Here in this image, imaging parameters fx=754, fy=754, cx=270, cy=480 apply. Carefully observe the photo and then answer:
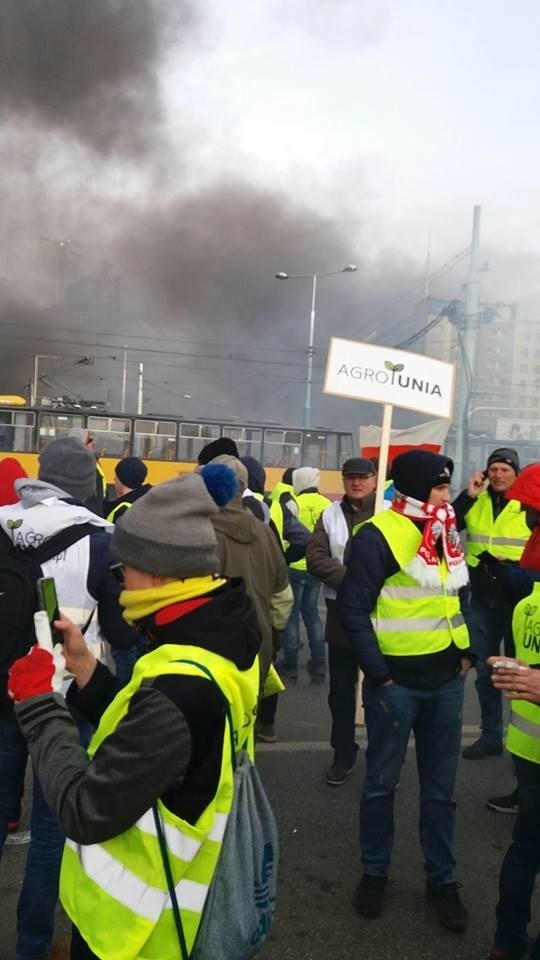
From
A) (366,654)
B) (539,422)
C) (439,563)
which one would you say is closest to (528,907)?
(366,654)

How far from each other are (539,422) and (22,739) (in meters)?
51.9

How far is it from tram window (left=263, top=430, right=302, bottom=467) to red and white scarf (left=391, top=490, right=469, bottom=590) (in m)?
14.9

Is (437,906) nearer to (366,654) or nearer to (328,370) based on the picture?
(366,654)

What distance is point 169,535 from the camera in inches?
60.8

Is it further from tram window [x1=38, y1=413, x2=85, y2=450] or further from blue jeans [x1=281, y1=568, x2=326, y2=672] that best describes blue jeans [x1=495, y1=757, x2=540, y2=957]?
tram window [x1=38, y1=413, x2=85, y2=450]

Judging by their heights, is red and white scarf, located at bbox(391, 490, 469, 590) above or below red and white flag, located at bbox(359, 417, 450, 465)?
below

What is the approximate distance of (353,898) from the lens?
2.91m

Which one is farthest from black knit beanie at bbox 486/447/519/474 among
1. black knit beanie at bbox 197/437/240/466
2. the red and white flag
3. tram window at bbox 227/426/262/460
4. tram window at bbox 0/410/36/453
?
tram window at bbox 0/410/36/453

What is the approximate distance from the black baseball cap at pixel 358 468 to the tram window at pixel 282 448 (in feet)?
43.5

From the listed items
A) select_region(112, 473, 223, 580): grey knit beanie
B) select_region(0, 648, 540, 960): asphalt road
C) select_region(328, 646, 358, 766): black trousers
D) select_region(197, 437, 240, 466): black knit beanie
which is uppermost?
select_region(197, 437, 240, 466): black knit beanie

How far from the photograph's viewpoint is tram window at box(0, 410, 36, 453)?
16.2 m

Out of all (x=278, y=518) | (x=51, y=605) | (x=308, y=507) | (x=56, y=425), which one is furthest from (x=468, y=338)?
(x=51, y=605)

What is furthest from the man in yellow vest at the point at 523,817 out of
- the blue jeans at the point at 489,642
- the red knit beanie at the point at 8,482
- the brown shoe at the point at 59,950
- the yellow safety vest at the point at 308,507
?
the yellow safety vest at the point at 308,507

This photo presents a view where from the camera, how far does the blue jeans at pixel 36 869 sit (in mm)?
2287
